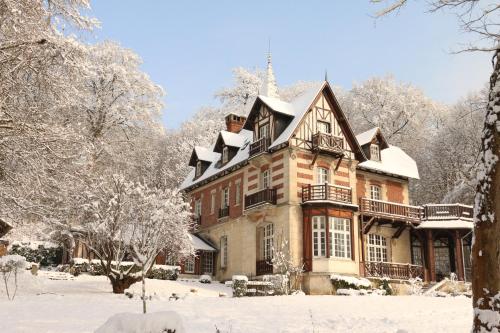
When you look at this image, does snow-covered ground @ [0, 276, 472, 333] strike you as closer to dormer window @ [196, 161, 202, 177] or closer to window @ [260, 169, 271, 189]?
window @ [260, 169, 271, 189]

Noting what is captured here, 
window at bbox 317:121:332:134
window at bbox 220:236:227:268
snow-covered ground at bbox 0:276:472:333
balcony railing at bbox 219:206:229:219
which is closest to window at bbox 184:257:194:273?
window at bbox 220:236:227:268

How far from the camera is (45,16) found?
10.6 metres

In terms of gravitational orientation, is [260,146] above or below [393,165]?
above

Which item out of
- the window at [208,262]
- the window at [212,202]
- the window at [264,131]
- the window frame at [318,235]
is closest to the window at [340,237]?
the window frame at [318,235]

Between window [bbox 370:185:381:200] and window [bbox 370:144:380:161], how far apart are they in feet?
5.84

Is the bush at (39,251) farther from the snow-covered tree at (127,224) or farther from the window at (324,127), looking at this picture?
the window at (324,127)

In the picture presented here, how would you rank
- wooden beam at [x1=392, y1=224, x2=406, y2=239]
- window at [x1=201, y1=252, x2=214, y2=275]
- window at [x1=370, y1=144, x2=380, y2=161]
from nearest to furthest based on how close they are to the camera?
wooden beam at [x1=392, y1=224, x2=406, y2=239] < window at [x1=370, y1=144, x2=380, y2=161] < window at [x1=201, y1=252, x2=214, y2=275]

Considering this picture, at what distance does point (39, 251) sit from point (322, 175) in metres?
22.4

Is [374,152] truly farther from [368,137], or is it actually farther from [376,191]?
[376,191]

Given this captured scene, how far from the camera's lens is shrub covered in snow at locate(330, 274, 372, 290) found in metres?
24.6

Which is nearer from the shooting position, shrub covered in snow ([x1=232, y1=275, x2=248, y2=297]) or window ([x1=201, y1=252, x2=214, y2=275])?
shrub covered in snow ([x1=232, y1=275, x2=248, y2=297])

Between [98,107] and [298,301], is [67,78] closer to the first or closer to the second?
[298,301]

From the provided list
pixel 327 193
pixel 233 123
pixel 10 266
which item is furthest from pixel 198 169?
pixel 10 266

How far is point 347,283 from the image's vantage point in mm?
24609
